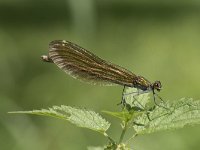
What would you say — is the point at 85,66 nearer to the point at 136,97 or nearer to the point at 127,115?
the point at 136,97

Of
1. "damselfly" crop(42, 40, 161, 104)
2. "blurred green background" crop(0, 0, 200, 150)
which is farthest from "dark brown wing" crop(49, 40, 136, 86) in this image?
"blurred green background" crop(0, 0, 200, 150)

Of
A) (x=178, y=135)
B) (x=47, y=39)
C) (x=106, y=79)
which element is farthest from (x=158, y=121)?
(x=47, y=39)

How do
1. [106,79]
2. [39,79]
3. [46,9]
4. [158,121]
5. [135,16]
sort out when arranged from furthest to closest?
1. [46,9]
2. [135,16]
3. [39,79]
4. [106,79]
5. [158,121]

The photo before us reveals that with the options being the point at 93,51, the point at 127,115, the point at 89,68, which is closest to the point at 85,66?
the point at 89,68

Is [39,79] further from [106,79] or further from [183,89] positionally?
[106,79]

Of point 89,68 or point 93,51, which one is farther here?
point 93,51
